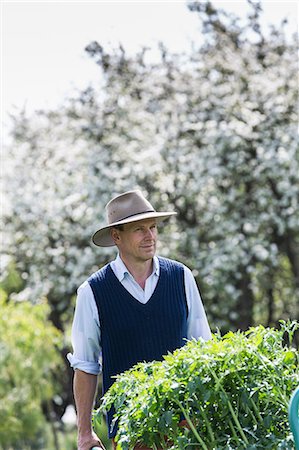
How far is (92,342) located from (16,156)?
9.02 meters

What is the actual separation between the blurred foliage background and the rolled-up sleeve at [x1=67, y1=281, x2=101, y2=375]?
716 cm

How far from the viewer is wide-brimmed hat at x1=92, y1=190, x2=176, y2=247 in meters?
3.96

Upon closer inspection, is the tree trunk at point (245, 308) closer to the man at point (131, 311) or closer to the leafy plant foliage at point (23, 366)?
the leafy plant foliage at point (23, 366)

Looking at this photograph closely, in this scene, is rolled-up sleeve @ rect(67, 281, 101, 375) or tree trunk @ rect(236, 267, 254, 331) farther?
tree trunk @ rect(236, 267, 254, 331)

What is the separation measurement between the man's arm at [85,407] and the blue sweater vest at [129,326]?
0.10m

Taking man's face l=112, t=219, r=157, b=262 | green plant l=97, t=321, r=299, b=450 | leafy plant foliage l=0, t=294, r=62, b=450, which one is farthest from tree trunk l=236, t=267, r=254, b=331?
green plant l=97, t=321, r=299, b=450

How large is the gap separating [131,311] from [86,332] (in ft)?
0.63

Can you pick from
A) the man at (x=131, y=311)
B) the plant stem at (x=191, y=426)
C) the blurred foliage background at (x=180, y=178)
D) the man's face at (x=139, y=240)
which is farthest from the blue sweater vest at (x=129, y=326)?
the blurred foliage background at (x=180, y=178)

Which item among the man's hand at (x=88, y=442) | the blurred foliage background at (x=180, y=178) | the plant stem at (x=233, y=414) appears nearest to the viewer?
the plant stem at (x=233, y=414)

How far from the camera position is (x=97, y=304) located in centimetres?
389

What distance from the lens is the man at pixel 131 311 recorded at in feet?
12.7

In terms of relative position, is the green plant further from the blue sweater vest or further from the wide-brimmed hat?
the wide-brimmed hat

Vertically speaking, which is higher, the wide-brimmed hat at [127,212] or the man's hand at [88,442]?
the wide-brimmed hat at [127,212]

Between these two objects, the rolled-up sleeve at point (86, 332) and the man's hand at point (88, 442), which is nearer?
the man's hand at point (88, 442)
